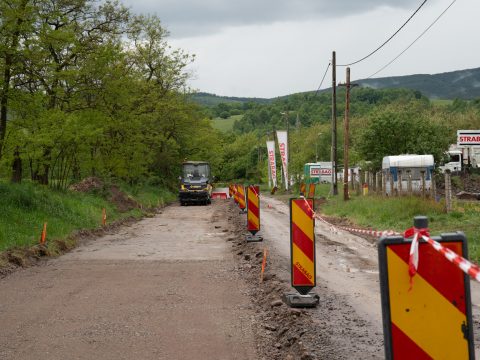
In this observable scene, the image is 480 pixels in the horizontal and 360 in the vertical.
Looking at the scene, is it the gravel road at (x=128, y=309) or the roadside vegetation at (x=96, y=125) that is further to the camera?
the roadside vegetation at (x=96, y=125)

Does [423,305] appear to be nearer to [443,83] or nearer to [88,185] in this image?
[88,185]

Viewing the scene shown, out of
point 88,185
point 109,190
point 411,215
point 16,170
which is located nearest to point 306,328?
point 411,215

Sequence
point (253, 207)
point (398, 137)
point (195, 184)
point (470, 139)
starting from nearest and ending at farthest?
point (253, 207), point (470, 139), point (195, 184), point (398, 137)

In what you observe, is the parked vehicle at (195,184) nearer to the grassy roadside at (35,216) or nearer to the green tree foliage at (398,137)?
the green tree foliage at (398,137)

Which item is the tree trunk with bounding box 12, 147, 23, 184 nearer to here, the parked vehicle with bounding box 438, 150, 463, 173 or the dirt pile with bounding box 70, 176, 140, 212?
the dirt pile with bounding box 70, 176, 140, 212

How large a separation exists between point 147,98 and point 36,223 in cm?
2730

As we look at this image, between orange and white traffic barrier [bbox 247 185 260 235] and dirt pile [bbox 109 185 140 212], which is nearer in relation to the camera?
orange and white traffic barrier [bbox 247 185 260 235]

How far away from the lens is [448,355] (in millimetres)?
3541

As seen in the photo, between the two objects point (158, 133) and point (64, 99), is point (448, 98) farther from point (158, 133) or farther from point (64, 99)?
point (64, 99)

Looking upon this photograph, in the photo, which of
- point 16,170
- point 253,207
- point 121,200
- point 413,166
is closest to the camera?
point 253,207

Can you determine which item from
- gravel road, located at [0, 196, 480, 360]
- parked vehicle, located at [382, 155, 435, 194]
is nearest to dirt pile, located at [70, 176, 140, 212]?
parked vehicle, located at [382, 155, 435, 194]

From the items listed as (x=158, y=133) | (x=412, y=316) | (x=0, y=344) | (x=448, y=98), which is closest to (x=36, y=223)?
(x=0, y=344)

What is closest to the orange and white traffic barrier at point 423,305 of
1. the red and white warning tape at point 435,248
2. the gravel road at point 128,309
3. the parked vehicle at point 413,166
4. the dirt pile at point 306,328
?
the red and white warning tape at point 435,248

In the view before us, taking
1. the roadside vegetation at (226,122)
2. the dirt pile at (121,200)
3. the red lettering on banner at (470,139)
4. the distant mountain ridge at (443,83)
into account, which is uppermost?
the distant mountain ridge at (443,83)
